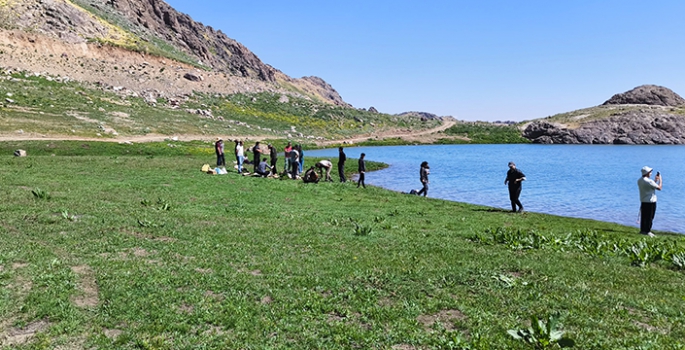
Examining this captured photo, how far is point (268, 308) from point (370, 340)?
2235 millimetres

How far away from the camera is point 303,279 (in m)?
10.2

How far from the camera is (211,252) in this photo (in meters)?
12.2

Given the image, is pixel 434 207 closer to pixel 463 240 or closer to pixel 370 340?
pixel 463 240

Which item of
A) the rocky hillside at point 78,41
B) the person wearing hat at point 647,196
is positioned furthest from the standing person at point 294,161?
the rocky hillside at point 78,41

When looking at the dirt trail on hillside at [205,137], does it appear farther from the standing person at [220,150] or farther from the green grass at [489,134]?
the standing person at [220,150]

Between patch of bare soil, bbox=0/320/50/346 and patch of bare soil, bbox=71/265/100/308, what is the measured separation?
827 mm

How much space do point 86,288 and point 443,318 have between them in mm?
7287

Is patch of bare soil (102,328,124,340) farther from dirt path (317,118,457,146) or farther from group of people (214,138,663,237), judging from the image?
dirt path (317,118,457,146)

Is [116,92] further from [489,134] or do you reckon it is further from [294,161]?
[489,134]

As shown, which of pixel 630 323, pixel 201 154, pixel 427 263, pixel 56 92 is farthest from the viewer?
pixel 56 92

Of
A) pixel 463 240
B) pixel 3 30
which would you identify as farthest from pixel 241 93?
pixel 463 240

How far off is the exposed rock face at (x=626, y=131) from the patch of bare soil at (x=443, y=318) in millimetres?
147934

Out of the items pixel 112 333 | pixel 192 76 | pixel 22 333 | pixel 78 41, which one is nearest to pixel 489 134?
pixel 192 76

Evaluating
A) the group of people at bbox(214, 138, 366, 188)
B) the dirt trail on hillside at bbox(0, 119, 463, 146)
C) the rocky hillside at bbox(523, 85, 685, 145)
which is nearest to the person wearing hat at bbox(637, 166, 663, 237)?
the group of people at bbox(214, 138, 366, 188)
